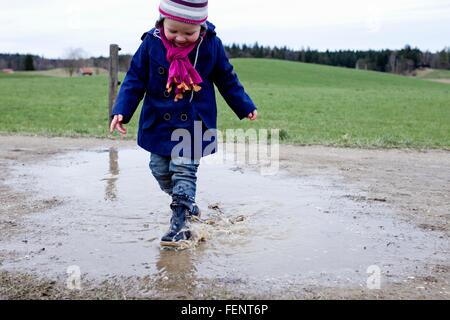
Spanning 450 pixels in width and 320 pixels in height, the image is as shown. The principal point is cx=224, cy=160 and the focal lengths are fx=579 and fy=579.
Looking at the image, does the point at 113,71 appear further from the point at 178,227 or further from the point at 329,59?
the point at 329,59

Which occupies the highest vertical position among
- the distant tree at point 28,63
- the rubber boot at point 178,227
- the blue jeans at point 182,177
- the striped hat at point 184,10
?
the distant tree at point 28,63

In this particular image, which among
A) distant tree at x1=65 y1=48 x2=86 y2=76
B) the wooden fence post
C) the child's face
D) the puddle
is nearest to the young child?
the child's face

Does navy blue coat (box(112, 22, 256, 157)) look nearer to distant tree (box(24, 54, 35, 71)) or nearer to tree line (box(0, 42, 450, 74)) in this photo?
tree line (box(0, 42, 450, 74))

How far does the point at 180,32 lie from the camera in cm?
412

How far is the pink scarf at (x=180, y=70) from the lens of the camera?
4.16 meters

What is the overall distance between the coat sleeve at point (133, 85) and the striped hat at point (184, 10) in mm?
390

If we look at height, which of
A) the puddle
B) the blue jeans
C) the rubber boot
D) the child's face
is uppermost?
the child's face

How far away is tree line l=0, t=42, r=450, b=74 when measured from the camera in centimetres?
10044

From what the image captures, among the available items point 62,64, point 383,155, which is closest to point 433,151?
point 383,155

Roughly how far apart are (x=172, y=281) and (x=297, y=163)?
186 inches

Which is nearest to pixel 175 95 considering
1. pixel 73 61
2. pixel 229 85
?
pixel 229 85

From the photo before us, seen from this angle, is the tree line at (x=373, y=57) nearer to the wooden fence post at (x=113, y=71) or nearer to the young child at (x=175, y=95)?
the wooden fence post at (x=113, y=71)

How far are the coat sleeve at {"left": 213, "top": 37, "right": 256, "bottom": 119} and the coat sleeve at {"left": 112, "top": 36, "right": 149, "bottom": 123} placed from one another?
0.56 meters

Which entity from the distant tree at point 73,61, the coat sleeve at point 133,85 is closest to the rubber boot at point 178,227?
the coat sleeve at point 133,85
